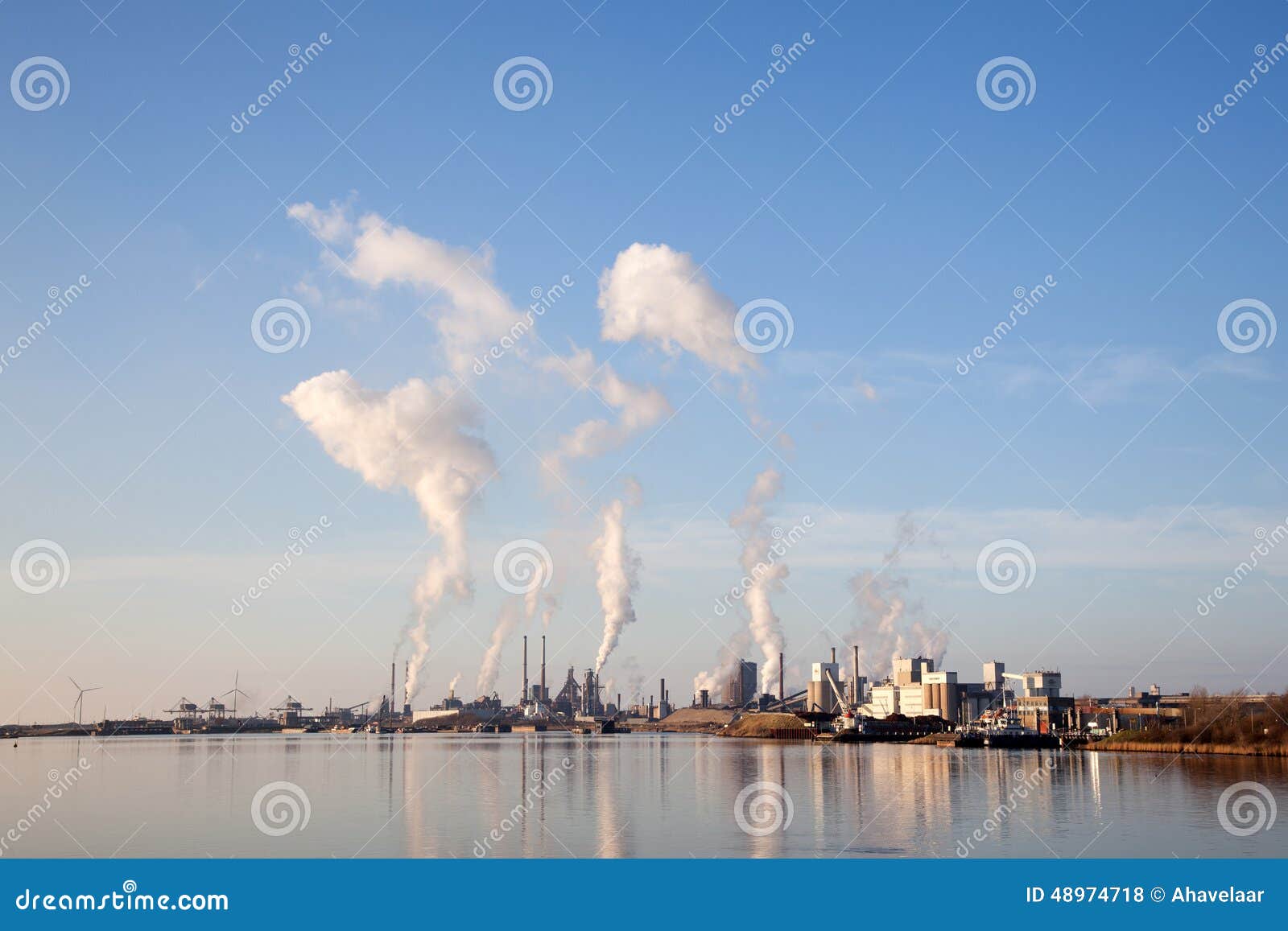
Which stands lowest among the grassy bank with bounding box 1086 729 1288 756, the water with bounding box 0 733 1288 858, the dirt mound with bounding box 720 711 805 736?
the water with bounding box 0 733 1288 858

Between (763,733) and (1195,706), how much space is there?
8853cm

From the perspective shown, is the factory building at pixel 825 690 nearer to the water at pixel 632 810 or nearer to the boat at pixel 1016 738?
the boat at pixel 1016 738

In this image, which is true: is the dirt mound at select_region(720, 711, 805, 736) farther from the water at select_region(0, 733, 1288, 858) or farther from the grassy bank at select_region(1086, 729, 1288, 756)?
the water at select_region(0, 733, 1288, 858)

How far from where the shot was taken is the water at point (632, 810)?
27.3 meters

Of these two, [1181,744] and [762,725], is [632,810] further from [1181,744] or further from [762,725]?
[762,725]

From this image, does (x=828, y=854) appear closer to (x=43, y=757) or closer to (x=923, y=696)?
(x=43, y=757)

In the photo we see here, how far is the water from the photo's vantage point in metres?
27.3

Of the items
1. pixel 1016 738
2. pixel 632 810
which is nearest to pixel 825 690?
pixel 1016 738

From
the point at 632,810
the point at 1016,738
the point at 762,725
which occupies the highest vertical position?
the point at 762,725

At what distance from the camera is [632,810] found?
118 feet

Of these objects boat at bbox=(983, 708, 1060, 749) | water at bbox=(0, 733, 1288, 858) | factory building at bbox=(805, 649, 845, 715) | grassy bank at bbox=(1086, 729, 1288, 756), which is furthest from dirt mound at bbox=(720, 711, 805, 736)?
water at bbox=(0, 733, 1288, 858)

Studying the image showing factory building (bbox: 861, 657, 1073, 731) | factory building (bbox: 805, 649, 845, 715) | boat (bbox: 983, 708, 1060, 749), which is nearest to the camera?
boat (bbox: 983, 708, 1060, 749)

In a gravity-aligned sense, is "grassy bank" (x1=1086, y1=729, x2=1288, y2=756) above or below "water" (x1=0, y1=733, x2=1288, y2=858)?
above

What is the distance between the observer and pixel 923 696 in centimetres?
16762
